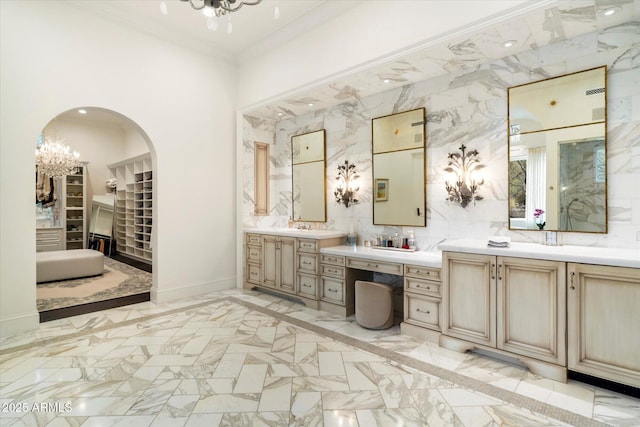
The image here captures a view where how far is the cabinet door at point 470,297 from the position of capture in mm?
2885

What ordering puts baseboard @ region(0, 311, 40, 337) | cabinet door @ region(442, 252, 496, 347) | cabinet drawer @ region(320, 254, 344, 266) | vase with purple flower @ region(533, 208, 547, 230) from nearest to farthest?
cabinet door @ region(442, 252, 496, 347), vase with purple flower @ region(533, 208, 547, 230), baseboard @ region(0, 311, 40, 337), cabinet drawer @ region(320, 254, 344, 266)

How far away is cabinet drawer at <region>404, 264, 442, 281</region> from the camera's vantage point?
329 cm

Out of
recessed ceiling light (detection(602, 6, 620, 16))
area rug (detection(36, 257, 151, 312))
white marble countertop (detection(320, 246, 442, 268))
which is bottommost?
area rug (detection(36, 257, 151, 312))

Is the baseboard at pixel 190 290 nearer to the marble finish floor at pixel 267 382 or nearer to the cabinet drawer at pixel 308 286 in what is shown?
the marble finish floor at pixel 267 382

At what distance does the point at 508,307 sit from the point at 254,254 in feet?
12.4

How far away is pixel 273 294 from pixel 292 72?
3.38 m

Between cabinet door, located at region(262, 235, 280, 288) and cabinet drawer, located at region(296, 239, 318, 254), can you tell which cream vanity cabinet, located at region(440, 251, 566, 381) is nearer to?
cabinet drawer, located at region(296, 239, 318, 254)

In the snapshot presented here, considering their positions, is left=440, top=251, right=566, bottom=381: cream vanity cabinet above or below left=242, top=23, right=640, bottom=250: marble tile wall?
below

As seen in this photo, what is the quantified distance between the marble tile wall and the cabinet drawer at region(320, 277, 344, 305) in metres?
0.86

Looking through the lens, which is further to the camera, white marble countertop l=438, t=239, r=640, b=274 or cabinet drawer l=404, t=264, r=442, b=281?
cabinet drawer l=404, t=264, r=442, b=281

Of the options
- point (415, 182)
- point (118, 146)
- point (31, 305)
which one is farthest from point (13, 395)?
point (118, 146)

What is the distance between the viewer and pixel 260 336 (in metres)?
3.50

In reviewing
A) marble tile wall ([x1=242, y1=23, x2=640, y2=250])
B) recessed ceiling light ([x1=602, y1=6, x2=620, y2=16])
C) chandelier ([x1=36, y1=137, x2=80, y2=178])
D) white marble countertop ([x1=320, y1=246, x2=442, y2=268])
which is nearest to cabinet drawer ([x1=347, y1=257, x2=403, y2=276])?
white marble countertop ([x1=320, y1=246, x2=442, y2=268])

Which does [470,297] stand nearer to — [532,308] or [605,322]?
[532,308]
